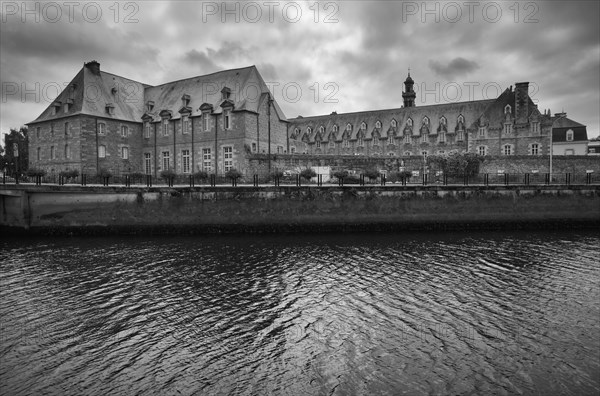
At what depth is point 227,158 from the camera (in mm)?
42312

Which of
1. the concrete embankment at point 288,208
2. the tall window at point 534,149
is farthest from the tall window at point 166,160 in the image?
the tall window at point 534,149

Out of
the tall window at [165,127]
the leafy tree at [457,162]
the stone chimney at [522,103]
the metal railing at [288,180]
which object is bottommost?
the metal railing at [288,180]

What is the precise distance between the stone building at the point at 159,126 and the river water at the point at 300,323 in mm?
24672

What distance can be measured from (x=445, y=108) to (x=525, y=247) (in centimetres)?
5462

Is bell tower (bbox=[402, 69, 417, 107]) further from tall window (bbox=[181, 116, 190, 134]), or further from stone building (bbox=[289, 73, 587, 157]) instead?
tall window (bbox=[181, 116, 190, 134])

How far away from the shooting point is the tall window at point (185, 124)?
4534cm

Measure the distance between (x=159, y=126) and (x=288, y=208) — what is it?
92.7 feet

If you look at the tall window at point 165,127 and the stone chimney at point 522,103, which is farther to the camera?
the stone chimney at point 522,103

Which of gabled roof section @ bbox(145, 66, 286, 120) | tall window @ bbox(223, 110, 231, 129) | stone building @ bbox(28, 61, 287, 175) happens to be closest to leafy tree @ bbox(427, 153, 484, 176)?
stone building @ bbox(28, 61, 287, 175)

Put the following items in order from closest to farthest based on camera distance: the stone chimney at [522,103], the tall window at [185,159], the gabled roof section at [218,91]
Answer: the gabled roof section at [218,91] < the tall window at [185,159] < the stone chimney at [522,103]

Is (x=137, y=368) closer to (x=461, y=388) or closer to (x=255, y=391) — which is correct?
(x=255, y=391)

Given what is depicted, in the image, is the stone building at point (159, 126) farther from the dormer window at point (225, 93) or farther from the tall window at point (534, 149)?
the tall window at point (534, 149)

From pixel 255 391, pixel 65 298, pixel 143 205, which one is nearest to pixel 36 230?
pixel 143 205

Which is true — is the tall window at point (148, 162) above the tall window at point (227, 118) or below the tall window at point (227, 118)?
below
